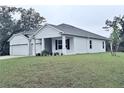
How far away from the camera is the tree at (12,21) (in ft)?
81.5

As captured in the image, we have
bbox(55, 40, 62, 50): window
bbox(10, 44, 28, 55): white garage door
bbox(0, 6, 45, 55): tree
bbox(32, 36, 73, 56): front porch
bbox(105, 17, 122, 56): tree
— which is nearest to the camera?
bbox(105, 17, 122, 56): tree

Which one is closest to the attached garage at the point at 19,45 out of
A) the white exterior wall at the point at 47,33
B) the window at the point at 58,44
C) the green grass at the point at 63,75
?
the white exterior wall at the point at 47,33

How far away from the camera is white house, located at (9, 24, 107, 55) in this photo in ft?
83.8

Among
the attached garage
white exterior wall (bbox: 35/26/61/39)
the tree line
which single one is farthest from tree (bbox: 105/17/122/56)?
the attached garage

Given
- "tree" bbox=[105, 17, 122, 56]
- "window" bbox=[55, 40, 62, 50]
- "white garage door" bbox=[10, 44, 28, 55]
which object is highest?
"tree" bbox=[105, 17, 122, 56]

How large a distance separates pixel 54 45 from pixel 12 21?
4924mm

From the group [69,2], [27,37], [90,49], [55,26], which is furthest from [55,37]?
[69,2]

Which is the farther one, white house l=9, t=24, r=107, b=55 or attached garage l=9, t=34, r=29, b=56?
attached garage l=9, t=34, r=29, b=56

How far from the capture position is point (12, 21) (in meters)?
25.9

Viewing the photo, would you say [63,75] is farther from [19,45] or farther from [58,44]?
[19,45]

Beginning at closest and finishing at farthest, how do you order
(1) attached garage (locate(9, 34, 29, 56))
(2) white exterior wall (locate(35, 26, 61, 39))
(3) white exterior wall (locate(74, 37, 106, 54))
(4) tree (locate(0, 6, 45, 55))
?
(4) tree (locate(0, 6, 45, 55)), (2) white exterior wall (locate(35, 26, 61, 39)), (3) white exterior wall (locate(74, 37, 106, 54)), (1) attached garage (locate(9, 34, 29, 56))

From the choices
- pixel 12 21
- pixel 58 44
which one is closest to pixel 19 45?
pixel 12 21

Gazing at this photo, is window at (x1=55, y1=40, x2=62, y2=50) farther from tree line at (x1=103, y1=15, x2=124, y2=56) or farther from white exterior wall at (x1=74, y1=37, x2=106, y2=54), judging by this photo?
tree line at (x1=103, y1=15, x2=124, y2=56)

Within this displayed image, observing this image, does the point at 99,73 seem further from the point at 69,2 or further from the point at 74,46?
the point at 74,46
